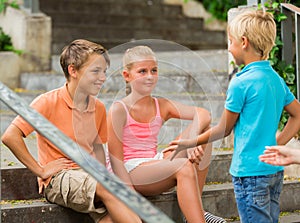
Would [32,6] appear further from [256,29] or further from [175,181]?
[256,29]

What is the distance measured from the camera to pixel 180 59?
244 inches

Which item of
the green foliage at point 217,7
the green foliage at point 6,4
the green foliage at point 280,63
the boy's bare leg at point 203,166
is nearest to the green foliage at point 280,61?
the green foliage at point 280,63

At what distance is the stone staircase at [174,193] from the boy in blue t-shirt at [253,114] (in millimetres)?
779

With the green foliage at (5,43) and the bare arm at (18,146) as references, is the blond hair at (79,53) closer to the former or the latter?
the bare arm at (18,146)

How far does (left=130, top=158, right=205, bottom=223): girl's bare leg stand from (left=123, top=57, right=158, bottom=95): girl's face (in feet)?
1.43

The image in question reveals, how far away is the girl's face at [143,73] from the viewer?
3.67 metres

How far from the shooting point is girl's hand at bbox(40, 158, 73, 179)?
150 inches

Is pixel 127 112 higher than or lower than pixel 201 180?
higher

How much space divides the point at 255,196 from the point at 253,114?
1.18 feet

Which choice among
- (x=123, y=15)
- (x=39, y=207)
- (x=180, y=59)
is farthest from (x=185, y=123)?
(x=123, y=15)

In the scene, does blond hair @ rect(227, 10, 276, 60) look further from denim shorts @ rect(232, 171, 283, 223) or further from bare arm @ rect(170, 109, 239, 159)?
denim shorts @ rect(232, 171, 283, 223)

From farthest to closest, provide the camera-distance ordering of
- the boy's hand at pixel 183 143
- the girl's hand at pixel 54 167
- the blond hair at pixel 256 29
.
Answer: the girl's hand at pixel 54 167
the boy's hand at pixel 183 143
the blond hair at pixel 256 29

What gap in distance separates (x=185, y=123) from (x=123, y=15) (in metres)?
4.75

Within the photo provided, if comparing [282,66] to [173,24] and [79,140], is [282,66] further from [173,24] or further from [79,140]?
[173,24]
